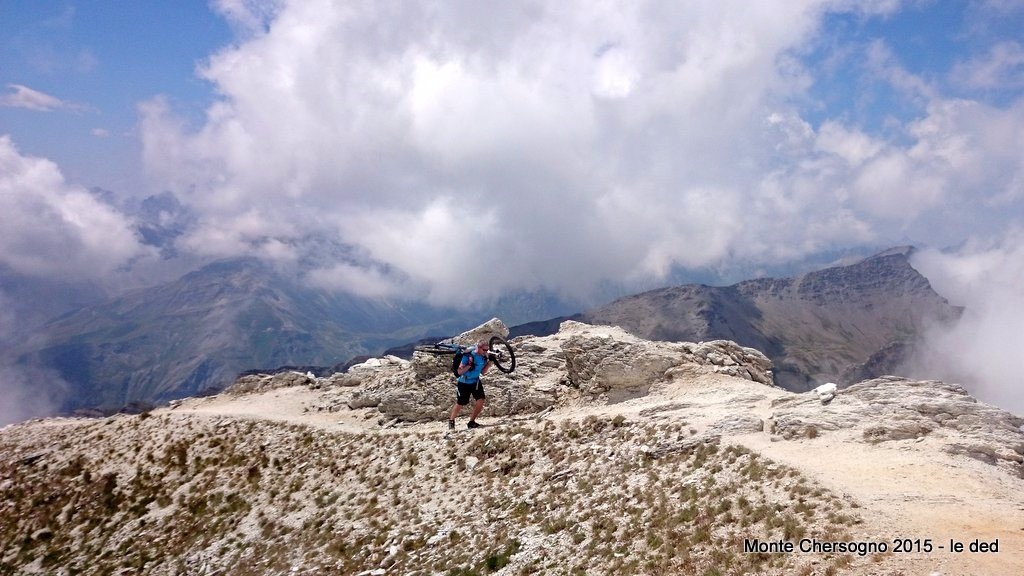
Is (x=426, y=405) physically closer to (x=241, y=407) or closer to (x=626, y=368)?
(x=626, y=368)

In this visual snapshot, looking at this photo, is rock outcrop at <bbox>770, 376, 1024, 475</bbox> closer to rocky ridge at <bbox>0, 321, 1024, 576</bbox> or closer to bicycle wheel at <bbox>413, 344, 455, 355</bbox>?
rocky ridge at <bbox>0, 321, 1024, 576</bbox>

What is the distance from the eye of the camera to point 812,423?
23.7 meters

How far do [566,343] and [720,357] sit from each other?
472 inches

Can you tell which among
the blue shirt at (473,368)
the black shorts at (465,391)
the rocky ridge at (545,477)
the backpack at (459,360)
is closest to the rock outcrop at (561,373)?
the rocky ridge at (545,477)

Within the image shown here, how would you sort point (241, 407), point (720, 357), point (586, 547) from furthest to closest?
point (241, 407)
point (720, 357)
point (586, 547)

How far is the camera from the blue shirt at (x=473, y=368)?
32531 millimetres

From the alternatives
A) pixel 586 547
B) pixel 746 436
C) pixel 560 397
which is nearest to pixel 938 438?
pixel 746 436

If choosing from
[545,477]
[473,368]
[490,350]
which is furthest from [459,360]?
[545,477]

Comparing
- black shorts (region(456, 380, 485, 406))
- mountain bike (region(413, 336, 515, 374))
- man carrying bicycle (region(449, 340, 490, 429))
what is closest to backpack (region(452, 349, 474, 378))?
man carrying bicycle (region(449, 340, 490, 429))

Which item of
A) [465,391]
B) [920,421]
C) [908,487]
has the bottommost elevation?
[908,487]

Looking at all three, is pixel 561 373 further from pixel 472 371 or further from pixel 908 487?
pixel 908 487

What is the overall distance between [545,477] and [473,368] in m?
9.42

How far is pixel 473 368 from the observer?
32.7 metres

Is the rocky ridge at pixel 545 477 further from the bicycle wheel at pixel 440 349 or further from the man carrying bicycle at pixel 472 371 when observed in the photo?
the man carrying bicycle at pixel 472 371
